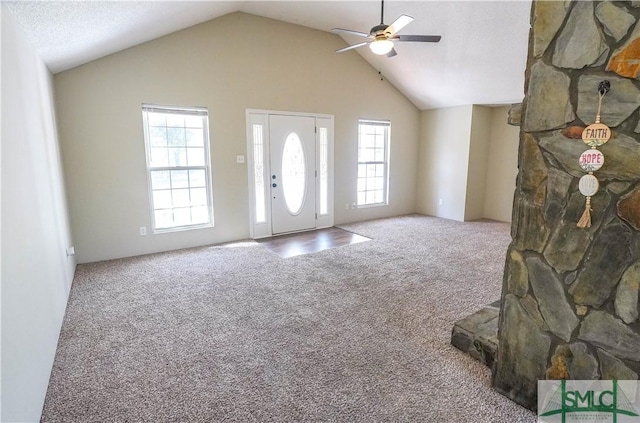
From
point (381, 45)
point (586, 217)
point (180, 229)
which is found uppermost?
point (381, 45)

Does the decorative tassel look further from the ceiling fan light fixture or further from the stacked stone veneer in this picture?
the ceiling fan light fixture

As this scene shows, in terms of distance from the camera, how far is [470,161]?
634 centimetres

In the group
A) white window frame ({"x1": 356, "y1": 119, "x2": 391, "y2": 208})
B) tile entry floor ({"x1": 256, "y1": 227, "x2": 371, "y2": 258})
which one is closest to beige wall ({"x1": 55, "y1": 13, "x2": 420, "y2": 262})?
white window frame ({"x1": 356, "y1": 119, "x2": 391, "y2": 208})

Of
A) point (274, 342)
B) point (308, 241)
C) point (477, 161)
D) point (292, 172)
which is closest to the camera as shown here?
point (274, 342)

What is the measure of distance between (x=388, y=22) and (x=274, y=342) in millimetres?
4300

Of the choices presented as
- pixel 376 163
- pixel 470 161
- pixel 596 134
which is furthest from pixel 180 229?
pixel 470 161

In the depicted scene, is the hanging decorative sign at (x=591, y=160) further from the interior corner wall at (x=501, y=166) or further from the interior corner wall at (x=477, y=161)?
the interior corner wall at (x=501, y=166)

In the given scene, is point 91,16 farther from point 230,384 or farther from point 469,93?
point 469,93

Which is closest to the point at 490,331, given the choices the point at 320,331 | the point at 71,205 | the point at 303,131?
the point at 320,331

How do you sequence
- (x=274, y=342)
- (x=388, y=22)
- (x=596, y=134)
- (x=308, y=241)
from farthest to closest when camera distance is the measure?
1. (x=308, y=241)
2. (x=388, y=22)
3. (x=274, y=342)
4. (x=596, y=134)

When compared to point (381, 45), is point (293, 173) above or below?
below

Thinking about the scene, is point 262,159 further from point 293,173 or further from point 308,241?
point 308,241

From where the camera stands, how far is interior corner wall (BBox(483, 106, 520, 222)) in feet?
20.7

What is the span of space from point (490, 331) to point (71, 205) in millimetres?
4547
